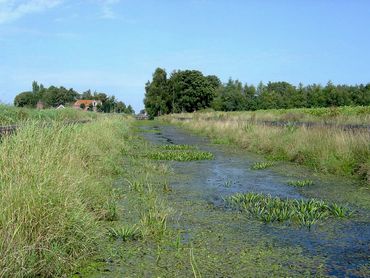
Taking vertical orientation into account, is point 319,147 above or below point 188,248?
above

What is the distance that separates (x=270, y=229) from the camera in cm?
584

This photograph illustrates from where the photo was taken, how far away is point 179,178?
10.2 metres

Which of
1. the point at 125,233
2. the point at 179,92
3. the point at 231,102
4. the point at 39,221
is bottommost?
the point at 125,233

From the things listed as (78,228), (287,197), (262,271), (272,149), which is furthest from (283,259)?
(272,149)

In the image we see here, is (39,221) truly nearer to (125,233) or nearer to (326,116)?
(125,233)

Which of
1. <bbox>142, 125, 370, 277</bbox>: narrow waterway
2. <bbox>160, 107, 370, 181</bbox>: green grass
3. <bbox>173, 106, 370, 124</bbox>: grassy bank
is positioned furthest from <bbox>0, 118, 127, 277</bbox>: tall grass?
<bbox>173, 106, 370, 124</bbox>: grassy bank

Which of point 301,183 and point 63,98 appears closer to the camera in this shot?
point 301,183

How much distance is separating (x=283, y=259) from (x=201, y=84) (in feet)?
240

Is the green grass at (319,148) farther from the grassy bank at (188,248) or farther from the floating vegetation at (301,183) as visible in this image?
the grassy bank at (188,248)

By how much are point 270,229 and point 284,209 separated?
1.11m

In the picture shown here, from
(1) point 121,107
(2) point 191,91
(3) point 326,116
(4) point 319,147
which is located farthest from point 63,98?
(4) point 319,147

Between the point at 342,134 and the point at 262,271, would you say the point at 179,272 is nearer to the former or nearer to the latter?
the point at 262,271

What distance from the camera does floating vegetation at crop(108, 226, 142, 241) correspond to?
512 cm

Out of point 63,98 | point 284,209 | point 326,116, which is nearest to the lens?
point 284,209
